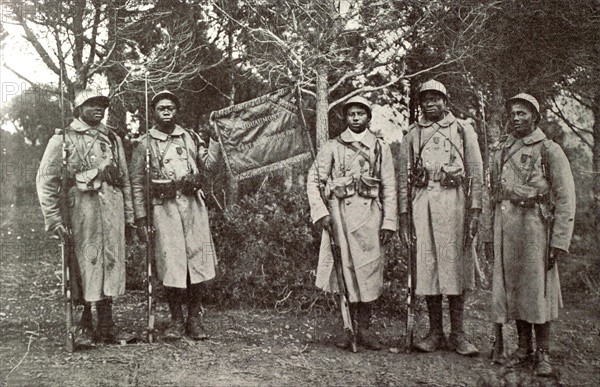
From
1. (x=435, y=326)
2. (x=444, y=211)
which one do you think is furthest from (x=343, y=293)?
(x=444, y=211)

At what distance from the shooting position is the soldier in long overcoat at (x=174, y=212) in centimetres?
550

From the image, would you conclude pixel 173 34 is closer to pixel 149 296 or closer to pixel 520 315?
pixel 149 296

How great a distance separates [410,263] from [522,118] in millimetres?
1673

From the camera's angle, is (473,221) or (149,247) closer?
(473,221)

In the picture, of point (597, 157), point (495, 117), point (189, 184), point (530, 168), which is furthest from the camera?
point (495, 117)

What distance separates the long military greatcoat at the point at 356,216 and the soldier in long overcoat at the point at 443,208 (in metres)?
0.31

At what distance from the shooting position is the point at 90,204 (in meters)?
5.32

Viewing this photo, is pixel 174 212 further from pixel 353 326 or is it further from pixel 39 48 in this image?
pixel 39 48

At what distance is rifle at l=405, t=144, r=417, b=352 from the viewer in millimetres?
5203

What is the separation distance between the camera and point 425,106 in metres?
5.27

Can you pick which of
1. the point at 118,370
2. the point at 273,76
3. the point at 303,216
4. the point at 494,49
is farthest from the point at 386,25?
the point at 118,370

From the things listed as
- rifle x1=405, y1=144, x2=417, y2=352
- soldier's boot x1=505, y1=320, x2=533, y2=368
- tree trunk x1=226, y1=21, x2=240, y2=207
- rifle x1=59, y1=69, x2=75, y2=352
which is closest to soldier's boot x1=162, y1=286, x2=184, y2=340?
rifle x1=59, y1=69, x2=75, y2=352

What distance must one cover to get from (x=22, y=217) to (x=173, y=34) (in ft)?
35.3

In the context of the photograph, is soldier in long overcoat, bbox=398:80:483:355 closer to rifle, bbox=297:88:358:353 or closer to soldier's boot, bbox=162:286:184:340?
rifle, bbox=297:88:358:353
